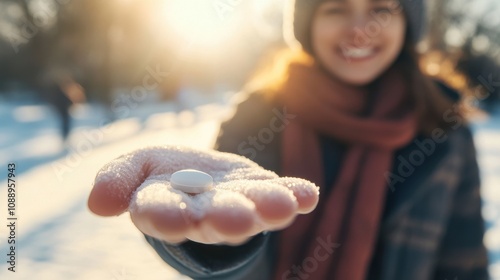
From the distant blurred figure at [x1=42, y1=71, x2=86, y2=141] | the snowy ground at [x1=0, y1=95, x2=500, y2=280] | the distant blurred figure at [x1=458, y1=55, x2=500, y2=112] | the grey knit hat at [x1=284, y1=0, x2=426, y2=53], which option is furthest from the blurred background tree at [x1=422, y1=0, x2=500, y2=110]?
the grey knit hat at [x1=284, y1=0, x2=426, y2=53]

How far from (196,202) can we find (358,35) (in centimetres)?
111

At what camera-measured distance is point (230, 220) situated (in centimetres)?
77

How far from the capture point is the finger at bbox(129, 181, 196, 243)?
0.77 metres

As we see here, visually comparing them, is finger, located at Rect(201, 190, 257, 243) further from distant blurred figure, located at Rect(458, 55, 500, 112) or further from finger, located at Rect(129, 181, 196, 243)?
distant blurred figure, located at Rect(458, 55, 500, 112)

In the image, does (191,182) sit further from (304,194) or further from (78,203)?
(78,203)

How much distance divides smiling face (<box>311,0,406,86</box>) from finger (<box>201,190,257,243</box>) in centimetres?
113

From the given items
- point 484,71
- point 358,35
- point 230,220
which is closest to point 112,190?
point 230,220

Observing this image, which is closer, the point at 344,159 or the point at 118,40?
the point at 344,159

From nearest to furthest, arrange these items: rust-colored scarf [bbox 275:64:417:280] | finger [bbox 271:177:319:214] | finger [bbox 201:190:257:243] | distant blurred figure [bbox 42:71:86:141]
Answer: finger [bbox 201:190:257:243], finger [bbox 271:177:319:214], rust-colored scarf [bbox 275:64:417:280], distant blurred figure [bbox 42:71:86:141]

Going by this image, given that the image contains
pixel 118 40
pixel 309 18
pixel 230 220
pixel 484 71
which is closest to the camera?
pixel 230 220

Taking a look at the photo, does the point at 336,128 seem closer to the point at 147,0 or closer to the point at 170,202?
the point at 170,202

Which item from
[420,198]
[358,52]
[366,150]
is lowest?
[420,198]

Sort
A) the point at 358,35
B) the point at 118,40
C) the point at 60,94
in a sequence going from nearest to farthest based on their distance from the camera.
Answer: the point at 358,35 → the point at 60,94 → the point at 118,40

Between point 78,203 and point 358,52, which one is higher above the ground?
point 78,203
